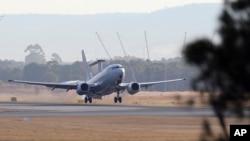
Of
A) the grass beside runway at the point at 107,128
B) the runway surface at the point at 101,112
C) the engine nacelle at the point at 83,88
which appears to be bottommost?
the grass beside runway at the point at 107,128

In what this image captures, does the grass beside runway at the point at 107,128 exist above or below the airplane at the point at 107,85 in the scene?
below

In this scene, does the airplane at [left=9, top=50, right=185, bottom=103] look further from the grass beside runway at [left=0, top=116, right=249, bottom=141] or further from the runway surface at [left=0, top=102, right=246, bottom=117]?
the grass beside runway at [left=0, top=116, right=249, bottom=141]

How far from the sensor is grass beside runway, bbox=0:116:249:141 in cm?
4759

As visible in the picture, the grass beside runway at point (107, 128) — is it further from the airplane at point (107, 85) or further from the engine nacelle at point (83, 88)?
the engine nacelle at point (83, 88)

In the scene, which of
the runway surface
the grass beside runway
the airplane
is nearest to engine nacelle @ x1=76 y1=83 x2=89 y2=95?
the airplane

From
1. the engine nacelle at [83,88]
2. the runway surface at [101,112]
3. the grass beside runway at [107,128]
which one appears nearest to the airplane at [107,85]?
the engine nacelle at [83,88]

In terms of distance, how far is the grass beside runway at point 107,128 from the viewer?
4759 centimetres

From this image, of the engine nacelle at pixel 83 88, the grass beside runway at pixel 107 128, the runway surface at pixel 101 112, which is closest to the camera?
the grass beside runway at pixel 107 128

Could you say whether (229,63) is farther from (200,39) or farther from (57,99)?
(57,99)

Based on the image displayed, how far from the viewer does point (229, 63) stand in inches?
746

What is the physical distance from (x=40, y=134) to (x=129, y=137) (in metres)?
5.70

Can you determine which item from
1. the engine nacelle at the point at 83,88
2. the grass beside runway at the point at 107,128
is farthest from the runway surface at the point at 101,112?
the engine nacelle at the point at 83,88

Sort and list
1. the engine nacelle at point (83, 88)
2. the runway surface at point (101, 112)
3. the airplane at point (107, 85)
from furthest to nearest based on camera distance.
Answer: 1. the engine nacelle at point (83, 88)
2. the airplane at point (107, 85)
3. the runway surface at point (101, 112)

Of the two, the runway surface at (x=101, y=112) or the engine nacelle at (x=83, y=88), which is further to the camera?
the engine nacelle at (x=83, y=88)
